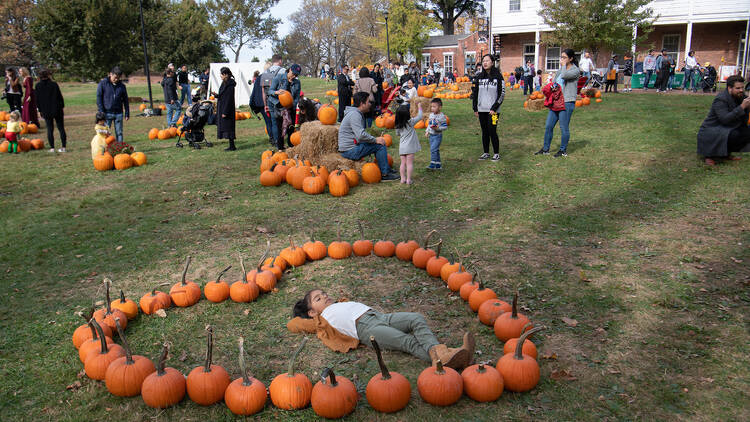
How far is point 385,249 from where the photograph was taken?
5.79m

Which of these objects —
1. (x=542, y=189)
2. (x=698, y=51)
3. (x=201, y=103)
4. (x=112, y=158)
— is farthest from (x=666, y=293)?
(x=698, y=51)

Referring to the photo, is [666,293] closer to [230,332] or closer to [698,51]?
[230,332]

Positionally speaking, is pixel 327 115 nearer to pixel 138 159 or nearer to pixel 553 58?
pixel 138 159

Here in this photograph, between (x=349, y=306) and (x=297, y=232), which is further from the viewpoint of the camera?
(x=297, y=232)

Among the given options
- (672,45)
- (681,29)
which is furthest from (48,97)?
(681,29)

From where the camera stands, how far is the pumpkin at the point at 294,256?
566 cm

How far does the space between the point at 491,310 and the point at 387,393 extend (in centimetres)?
139

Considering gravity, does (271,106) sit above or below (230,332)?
above

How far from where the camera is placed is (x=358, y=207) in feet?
25.7

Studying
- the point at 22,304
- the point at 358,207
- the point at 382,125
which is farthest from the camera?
the point at 382,125

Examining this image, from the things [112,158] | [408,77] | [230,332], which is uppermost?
[408,77]

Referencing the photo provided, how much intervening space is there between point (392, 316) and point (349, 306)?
382 mm

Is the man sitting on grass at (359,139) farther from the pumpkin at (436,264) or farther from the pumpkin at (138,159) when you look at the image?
the pumpkin at (138,159)

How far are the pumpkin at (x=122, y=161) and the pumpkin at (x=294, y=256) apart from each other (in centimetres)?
721
